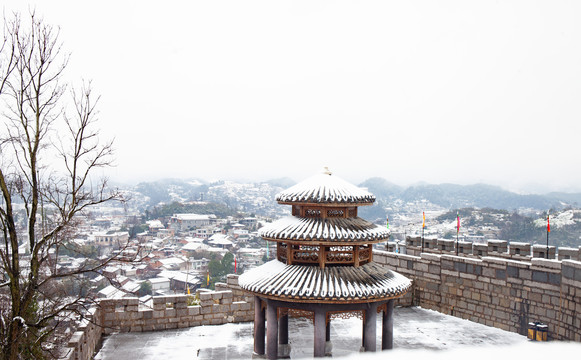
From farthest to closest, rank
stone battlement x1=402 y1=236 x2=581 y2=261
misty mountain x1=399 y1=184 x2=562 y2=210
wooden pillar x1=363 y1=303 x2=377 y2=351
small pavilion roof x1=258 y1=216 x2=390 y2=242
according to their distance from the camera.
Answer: misty mountain x1=399 y1=184 x2=562 y2=210, stone battlement x1=402 y1=236 x2=581 y2=261, wooden pillar x1=363 y1=303 x2=377 y2=351, small pavilion roof x1=258 y1=216 x2=390 y2=242

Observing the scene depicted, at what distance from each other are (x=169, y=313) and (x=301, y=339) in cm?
419

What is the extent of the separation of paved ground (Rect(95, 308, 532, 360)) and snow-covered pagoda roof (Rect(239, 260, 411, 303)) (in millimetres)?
2610

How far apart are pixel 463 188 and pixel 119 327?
88590mm

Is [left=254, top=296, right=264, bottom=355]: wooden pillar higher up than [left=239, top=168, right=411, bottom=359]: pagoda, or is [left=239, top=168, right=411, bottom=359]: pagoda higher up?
[left=239, top=168, right=411, bottom=359]: pagoda

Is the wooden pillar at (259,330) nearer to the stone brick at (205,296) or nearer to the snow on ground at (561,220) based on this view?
the stone brick at (205,296)

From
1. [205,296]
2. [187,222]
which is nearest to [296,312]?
[205,296]

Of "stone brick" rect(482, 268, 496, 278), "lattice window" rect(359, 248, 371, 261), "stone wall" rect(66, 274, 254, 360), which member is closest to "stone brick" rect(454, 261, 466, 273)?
"stone brick" rect(482, 268, 496, 278)

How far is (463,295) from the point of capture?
1538 cm

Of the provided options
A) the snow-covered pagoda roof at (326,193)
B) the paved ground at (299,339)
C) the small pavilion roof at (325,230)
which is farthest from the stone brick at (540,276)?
the snow-covered pagoda roof at (326,193)

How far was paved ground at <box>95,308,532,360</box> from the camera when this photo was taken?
40.0 feet

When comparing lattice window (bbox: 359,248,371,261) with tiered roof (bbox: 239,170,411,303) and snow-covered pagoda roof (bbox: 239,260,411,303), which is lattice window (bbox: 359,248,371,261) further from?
snow-covered pagoda roof (bbox: 239,260,411,303)

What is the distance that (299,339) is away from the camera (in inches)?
526

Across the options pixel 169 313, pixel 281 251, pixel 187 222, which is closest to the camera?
pixel 281 251

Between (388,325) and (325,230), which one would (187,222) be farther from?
(325,230)
